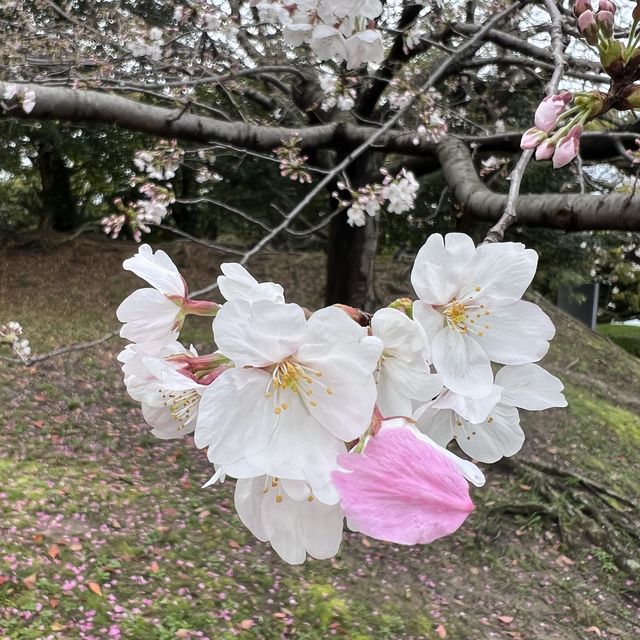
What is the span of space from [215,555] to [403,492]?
3.10 metres

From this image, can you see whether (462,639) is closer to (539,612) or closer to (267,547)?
(539,612)

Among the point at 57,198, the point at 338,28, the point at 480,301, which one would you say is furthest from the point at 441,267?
the point at 57,198

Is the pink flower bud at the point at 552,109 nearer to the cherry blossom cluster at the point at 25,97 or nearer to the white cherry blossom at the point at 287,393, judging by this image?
the white cherry blossom at the point at 287,393

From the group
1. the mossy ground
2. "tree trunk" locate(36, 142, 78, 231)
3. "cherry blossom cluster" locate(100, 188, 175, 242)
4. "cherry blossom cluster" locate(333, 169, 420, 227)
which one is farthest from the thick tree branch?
"tree trunk" locate(36, 142, 78, 231)

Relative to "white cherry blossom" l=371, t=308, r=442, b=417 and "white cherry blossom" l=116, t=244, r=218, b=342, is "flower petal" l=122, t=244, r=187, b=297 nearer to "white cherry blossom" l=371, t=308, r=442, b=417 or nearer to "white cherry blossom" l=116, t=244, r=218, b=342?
"white cherry blossom" l=116, t=244, r=218, b=342

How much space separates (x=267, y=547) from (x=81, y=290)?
4.96m

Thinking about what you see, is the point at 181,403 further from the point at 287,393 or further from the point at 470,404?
the point at 470,404

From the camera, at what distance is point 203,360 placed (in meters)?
0.58

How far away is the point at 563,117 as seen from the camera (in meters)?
0.70

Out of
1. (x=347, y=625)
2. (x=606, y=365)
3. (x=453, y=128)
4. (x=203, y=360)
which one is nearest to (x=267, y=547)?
(x=347, y=625)

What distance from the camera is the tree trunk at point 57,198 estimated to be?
904 centimetres

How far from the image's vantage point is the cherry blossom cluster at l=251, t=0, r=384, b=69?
48.6 inches

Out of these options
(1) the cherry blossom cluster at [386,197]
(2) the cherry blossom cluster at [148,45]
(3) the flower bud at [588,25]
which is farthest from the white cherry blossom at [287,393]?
(2) the cherry blossom cluster at [148,45]

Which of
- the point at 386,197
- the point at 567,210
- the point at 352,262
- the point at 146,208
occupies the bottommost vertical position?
the point at 352,262
